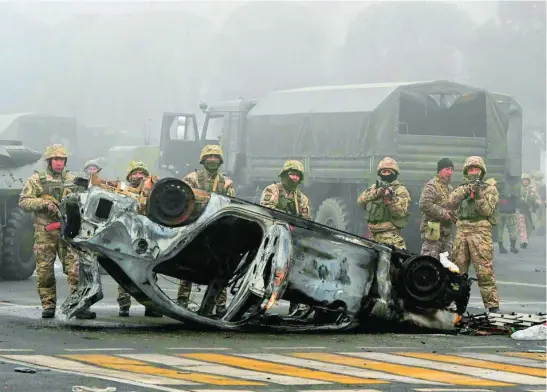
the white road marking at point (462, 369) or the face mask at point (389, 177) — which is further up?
the face mask at point (389, 177)

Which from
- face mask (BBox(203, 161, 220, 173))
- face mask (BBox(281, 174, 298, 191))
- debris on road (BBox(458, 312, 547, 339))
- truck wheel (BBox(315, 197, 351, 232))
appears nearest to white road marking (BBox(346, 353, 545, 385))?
debris on road (BBox(458, 312, 547, 339))

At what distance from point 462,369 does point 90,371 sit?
2656mm

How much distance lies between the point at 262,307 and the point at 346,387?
3177 mm

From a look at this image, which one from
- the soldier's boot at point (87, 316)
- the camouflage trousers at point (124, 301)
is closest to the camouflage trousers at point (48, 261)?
the soldier's boot at point (87, 316)

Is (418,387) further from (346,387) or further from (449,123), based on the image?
(449,123)

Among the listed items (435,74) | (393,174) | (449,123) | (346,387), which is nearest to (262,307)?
(346,387)

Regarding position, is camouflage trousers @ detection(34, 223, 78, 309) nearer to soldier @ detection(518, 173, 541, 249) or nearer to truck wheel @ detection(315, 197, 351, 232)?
truck wheel @ detection(315, 197, 351, 232)

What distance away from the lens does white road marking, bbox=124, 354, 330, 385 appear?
10070 millimetres

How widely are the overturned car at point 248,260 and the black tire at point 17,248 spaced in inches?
298

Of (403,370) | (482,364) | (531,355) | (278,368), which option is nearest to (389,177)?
(531,355)

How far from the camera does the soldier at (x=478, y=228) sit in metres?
16.4

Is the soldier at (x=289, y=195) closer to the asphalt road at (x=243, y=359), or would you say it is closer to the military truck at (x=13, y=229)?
the asphalt road at (x=243, y=359)

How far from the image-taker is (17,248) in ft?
70.0

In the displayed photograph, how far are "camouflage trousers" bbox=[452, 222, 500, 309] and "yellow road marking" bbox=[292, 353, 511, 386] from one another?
4.92m
